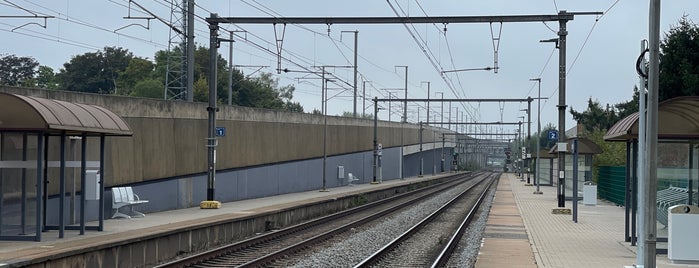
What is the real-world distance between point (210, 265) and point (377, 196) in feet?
101

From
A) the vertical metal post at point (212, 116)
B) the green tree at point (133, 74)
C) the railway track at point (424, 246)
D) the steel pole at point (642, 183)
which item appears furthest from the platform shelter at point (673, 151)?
the green tree at point (133, 74)

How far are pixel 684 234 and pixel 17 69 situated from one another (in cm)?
7465

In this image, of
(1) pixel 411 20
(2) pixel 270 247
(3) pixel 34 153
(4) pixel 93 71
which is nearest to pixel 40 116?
(3) pixel 34 153

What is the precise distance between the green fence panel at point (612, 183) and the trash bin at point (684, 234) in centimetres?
1961

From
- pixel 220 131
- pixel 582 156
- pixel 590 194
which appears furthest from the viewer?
pixel 582 156

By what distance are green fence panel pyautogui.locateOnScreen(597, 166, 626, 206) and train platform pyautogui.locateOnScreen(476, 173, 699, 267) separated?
8.75 feet

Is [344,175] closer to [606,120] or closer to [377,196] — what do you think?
[377,196]

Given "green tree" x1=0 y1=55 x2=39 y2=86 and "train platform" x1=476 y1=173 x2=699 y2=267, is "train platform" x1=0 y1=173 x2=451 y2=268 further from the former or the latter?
"green tree" x1=0 y1=55 x2=39 y2=86

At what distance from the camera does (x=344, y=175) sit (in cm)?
5862

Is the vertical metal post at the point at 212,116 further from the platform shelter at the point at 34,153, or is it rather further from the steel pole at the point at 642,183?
the steel pole at the point at 642,183

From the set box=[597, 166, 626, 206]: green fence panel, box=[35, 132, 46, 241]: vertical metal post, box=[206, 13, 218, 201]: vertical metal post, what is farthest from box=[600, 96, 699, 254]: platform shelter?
box=[597, 166, 626, 206]: green fence panel

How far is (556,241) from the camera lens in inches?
832

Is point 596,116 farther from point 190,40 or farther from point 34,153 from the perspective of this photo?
point 34,153

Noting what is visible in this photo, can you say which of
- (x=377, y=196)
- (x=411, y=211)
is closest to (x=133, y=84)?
(x=377, y=196)
